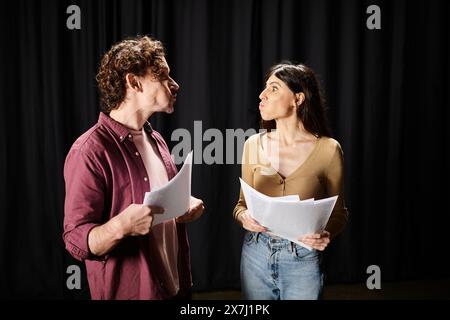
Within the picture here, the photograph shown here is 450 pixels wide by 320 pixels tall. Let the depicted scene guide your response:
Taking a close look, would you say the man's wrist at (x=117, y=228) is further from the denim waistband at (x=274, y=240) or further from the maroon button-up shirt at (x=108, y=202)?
the denim waistband at (x=274, y=240)

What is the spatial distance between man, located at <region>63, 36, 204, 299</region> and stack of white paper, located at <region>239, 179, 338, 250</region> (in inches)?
8.5

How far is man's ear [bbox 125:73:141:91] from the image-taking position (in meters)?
1.31

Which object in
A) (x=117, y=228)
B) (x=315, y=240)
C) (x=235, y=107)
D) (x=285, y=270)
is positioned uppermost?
(x=235, y=107)

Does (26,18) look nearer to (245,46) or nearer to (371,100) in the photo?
(245,46)

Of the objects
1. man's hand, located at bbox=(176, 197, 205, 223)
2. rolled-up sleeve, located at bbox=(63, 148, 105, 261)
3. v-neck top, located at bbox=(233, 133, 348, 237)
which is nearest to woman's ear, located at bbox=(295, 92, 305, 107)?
v-neck top, located at bbox=(233, 133, 348, 237)

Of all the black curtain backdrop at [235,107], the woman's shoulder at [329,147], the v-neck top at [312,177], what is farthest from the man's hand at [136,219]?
the black curtain backdrop at [235,107]

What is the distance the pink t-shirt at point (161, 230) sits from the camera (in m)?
1.33

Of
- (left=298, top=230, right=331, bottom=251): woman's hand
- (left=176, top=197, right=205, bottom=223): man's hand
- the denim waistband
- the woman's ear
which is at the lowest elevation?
the denim waistband

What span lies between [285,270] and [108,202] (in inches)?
24.8

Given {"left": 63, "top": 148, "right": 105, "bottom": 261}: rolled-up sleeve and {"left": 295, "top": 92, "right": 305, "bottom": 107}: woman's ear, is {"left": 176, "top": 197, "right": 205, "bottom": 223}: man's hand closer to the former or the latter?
{"left": 63, "top": 148, "right": 105, "bottom": 261}: rolled-up sleeve

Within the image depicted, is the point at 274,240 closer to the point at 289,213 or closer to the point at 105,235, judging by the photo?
the point at 289,213

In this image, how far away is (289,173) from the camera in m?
1.48

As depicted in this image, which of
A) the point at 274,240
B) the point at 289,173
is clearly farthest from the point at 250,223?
the point at 289,173
